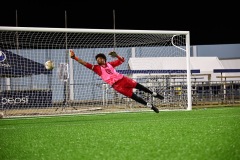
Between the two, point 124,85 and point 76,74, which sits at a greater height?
point 76,74

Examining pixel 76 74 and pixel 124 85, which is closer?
pixel 124 85

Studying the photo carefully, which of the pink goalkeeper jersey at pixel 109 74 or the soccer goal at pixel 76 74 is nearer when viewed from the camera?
the pink goalkeeper jersey at pixel 109 74

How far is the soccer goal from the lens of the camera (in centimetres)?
774

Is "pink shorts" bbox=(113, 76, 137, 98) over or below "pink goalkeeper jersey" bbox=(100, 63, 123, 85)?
below

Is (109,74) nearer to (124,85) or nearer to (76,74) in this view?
(124,85)

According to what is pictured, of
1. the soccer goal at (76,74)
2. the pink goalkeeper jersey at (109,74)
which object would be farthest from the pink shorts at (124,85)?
the soccer goal at (76,74)

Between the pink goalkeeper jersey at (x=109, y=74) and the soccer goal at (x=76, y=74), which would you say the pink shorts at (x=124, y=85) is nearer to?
the pink goalkeeper jersey at (x=109, y=74)

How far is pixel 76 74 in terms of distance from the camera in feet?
28.7

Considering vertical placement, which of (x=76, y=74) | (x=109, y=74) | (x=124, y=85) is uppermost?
(x=76, y=74)

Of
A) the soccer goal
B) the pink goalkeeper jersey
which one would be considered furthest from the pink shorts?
the soccer goal

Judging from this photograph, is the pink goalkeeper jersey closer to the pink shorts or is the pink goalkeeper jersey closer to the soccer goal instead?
the pink shorts

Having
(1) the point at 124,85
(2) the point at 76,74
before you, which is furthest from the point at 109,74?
(2) the point at 76,74

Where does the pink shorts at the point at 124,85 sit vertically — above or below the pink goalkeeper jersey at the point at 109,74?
below

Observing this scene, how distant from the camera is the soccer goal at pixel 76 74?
774 cm
